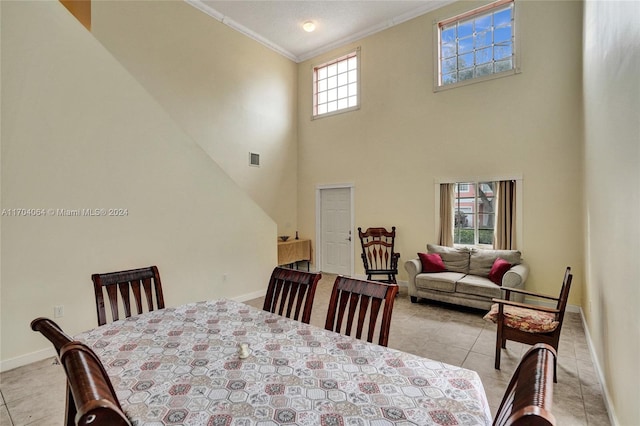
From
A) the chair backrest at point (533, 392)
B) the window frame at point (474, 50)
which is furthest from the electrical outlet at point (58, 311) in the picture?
the window frame at point (474, 50)

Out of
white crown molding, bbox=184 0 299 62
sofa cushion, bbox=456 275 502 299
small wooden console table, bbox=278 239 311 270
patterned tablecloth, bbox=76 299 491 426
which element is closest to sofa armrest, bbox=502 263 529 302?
sofa cushion, bbox=456 275 502 299

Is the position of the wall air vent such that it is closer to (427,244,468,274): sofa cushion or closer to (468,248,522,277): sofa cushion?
(427,244,468,274): sofa cushion

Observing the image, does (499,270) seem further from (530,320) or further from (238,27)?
(238,27)

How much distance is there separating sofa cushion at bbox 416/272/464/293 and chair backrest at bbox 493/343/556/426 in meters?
3.49

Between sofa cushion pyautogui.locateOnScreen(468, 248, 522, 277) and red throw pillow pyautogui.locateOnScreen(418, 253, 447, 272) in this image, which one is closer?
sofa cushion pyautogui.locateOnScreen(468, 248, 522, 277)

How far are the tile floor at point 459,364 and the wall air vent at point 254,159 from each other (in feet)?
10.5

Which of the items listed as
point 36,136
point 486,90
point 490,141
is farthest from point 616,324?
point 36,136

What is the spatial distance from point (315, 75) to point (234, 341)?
6.46 metres

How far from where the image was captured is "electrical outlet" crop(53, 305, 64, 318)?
283cm

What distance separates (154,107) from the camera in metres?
3.46

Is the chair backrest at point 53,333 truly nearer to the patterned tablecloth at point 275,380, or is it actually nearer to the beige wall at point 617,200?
the patterned tablecloth at point 275,380

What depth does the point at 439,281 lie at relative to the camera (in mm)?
4230

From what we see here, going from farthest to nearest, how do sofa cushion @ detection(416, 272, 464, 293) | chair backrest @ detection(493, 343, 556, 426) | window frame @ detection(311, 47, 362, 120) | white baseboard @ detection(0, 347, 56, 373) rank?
1. window frame @ detection(311, 47, 362, 120)
2. sofa cushion @ detection(416, 272, 464, 293)
3. white baseboard @ detection(0, 347, 56, 373)
4. chair backrest @ detection(493, 343, 556, 426)

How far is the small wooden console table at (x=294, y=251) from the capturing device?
19.4 ft
